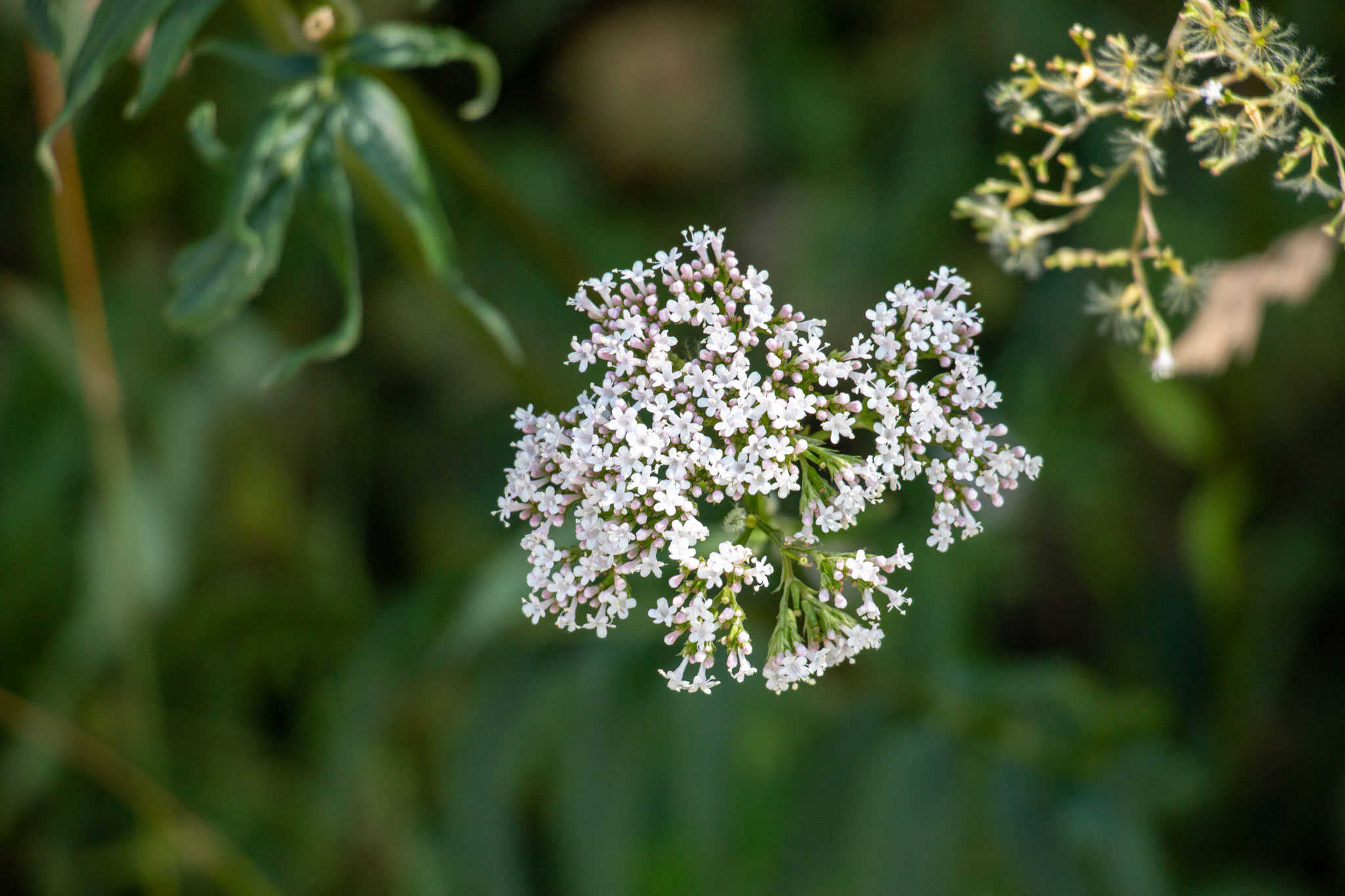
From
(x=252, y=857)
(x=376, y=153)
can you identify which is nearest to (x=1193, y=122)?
(x=376, y=153)

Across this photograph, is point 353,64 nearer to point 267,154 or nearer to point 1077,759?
point 267,154

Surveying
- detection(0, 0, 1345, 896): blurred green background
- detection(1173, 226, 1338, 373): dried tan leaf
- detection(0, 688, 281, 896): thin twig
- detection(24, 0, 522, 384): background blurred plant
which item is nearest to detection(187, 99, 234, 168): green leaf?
detection(24, 0, 522, 384): background blurred plant

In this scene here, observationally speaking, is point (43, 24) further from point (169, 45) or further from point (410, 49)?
point (410, 49)

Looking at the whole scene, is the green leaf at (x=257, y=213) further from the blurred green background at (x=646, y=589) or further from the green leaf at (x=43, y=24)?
the blurred green background at (x=646, y=589)

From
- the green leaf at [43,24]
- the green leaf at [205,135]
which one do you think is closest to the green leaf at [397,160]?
the green leaf at [205,135]

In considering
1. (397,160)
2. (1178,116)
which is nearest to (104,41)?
(397,160)

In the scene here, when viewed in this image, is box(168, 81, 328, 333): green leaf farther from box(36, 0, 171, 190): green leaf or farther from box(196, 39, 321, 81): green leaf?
box(36, 0, 171, 190): green leaf

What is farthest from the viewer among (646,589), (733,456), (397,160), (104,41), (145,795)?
(145,795)

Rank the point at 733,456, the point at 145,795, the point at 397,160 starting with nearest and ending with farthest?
the point at 733,456 → the point at 397,160 → the point at 145,795
